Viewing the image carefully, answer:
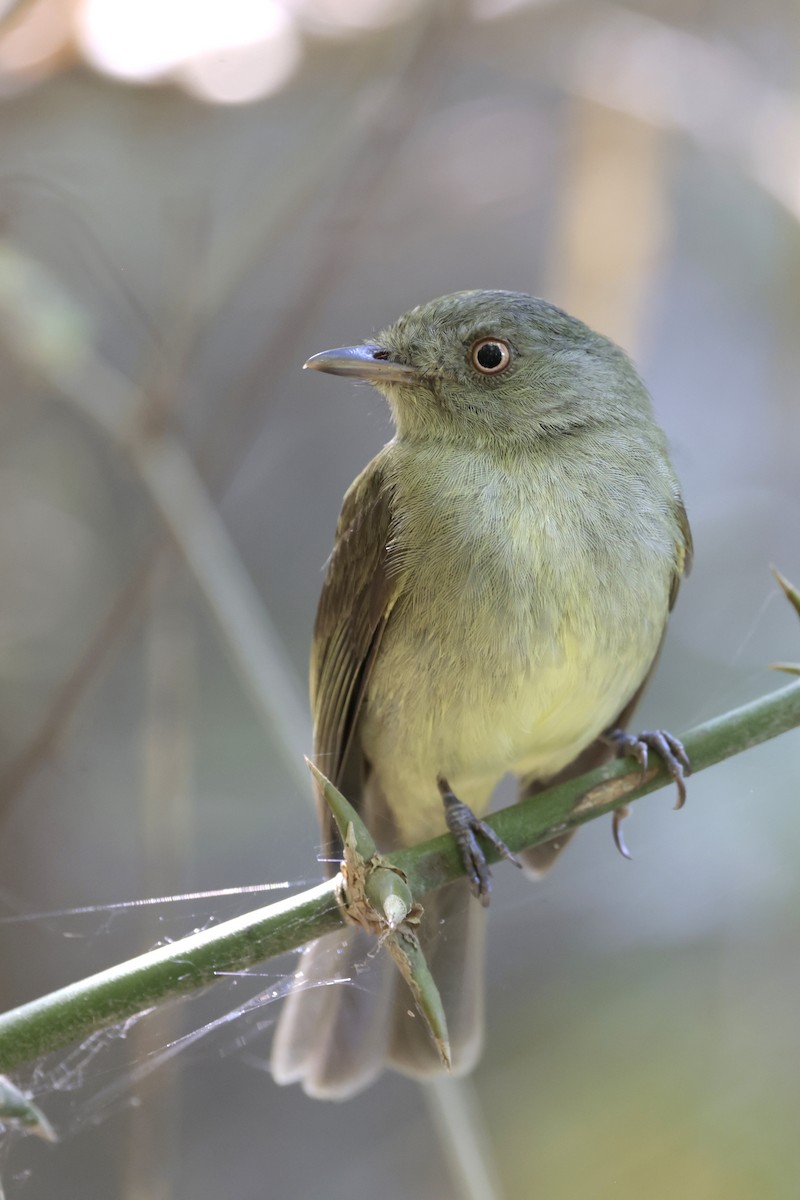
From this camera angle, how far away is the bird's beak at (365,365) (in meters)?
2.65

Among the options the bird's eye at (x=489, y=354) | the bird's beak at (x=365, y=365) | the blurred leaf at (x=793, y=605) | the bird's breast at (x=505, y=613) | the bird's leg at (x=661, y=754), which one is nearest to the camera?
the blurred leaf at (x=793, y=605)

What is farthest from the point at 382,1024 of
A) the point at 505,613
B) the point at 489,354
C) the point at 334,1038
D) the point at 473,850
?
the point at 489,354

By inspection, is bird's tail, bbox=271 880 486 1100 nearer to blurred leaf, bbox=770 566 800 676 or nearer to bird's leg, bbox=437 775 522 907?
bird's leg, bbox=437 775 522 907

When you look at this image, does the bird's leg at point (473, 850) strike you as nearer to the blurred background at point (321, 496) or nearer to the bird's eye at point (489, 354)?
the blurred background at point (321, 496)

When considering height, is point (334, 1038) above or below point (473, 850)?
below

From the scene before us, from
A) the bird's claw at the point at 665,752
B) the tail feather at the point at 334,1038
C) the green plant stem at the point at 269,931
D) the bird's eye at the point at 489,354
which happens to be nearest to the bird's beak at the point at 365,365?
the bird's eye at the point at 489,354

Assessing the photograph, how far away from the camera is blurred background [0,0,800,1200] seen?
3.18 meters

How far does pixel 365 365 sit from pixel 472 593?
0.59 meters

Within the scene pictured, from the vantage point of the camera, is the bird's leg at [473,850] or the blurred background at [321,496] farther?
the blurred background at [321,496]

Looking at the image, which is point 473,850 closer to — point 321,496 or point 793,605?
point 793,605

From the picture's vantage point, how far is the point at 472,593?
2514 millimetres

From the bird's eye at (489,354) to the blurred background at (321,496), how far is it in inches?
14.0

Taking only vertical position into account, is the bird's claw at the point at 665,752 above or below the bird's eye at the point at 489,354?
below

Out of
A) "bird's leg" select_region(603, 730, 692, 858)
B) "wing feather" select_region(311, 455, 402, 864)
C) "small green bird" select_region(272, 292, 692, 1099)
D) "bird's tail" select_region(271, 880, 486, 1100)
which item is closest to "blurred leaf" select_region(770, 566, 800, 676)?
"bird's leg" select_region(603, 730, 692, 858)
